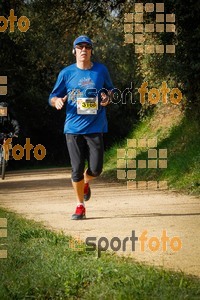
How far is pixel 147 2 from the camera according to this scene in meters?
16.9

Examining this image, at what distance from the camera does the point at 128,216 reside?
9672 millimetres

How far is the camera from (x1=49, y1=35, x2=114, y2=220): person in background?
873cm

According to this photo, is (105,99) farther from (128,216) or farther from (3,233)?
(3,233)

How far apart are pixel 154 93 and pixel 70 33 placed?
3294 mm

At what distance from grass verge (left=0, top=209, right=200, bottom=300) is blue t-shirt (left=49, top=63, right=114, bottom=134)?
8.00 ft

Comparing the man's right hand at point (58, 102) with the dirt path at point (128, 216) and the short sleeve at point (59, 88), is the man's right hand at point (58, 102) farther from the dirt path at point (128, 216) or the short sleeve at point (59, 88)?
the dirt path at point (128, 216)

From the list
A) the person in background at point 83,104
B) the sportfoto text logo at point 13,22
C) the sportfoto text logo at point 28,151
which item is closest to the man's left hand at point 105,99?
the person in background at point 83,104

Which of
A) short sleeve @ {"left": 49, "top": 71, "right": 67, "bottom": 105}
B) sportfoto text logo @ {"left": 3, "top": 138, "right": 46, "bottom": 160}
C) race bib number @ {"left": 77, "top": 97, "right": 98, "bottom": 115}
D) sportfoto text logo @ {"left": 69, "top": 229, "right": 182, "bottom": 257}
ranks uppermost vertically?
short sleeve @ {"left": 49, "top": 71, "right": 67, "bottom": 105}

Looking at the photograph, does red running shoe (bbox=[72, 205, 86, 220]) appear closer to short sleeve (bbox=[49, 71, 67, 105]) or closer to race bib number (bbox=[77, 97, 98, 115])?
race bib number (bbox=[77, 97, 98, 115])

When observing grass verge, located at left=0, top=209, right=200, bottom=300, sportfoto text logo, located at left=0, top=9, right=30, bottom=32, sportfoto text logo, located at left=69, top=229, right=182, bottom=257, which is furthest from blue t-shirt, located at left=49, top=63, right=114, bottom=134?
sportfoto text logo, located at left=0, top=9, right=30, bottom=32

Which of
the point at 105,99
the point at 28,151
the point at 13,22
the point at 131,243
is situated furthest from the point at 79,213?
the point at 28,151

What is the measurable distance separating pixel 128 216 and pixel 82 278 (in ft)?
13.2

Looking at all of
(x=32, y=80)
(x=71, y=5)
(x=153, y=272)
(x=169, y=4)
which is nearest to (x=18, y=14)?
(x=71, y=5)

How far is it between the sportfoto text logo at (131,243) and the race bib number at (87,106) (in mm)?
1733
